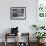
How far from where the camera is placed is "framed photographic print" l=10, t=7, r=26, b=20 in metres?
6.88

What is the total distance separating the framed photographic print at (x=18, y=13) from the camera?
6875mm

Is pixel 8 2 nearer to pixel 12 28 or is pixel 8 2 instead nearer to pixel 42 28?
pixel 12 28

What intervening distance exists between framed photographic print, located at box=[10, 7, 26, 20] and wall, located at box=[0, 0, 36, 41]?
0.43 feet

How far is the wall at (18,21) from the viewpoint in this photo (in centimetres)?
686

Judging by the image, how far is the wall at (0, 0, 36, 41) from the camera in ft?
22.5

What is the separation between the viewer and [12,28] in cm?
672

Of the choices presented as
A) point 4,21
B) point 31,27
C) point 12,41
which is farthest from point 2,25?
point 31,27

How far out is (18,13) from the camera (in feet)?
22.7

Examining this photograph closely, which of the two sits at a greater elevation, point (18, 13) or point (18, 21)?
point (18, 13)

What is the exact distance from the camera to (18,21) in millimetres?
6938

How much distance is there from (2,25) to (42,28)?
5.77 ft

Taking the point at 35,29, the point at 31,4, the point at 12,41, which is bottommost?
the point at 12,41

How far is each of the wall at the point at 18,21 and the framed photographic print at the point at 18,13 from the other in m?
0.13

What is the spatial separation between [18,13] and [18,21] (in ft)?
1.16
